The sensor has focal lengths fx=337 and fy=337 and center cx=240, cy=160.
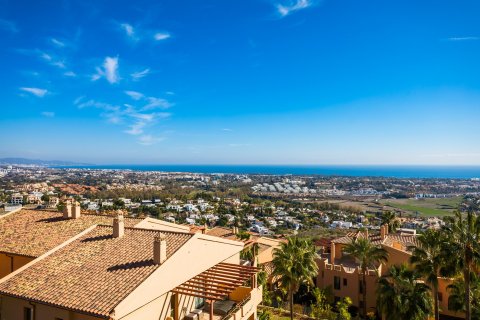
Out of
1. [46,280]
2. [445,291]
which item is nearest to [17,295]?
[46,280]

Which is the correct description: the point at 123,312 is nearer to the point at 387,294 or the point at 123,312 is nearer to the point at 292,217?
the point at 387,294

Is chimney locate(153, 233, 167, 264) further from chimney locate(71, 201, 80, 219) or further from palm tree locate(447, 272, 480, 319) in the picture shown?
palm tree locate(447, 272, 480, 319)

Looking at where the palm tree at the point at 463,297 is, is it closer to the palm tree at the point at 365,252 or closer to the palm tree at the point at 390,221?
the palm tree at the point at 365,252

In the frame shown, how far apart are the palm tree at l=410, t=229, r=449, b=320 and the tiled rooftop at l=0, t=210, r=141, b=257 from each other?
18.3 m

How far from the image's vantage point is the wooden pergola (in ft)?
47.3

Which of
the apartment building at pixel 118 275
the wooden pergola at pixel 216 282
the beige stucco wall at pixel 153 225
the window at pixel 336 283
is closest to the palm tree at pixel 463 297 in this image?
the window at pixel 336 283

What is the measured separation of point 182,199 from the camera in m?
142

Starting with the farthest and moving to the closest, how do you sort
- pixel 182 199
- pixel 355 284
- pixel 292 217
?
1. pixel 182 199
2. pixel 292 217
3. pixel 355 284

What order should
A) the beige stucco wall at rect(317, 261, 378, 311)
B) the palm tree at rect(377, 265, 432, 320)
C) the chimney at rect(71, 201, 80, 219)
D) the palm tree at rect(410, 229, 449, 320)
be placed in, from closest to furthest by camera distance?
the palm tree at rect(377, 265, 432, 320)
the palm tree at rect(410, 229, 449, 320)
the chimney at rect(71, 201, 80, 219)
the beige stucco wall at rect(317, 261, 378, 311)

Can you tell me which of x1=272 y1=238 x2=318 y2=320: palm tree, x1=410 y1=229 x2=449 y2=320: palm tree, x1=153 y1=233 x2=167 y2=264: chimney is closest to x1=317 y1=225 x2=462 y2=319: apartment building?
x1=410 y1=229 x2=449 y2=320: palm tree

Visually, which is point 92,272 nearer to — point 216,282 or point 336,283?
point 216,282

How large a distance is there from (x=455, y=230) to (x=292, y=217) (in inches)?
3725

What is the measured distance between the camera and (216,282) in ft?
51.7

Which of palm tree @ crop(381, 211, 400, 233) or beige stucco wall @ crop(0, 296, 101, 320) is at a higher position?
beige stucco wall @ crop(0, 296, 101, 320)
